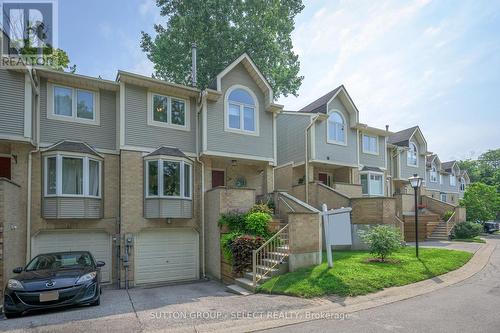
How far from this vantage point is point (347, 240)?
1100 centimetres

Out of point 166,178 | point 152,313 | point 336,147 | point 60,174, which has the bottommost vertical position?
point 152,313

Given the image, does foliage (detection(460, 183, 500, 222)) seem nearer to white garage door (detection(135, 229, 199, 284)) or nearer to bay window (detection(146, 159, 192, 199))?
white garage door (detection(135, 229, 199, 284))

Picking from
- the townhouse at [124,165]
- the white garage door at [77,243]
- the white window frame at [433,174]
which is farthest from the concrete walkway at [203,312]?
the white window frame at [433,174]

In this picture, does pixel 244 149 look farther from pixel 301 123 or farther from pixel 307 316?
pixel 307 316

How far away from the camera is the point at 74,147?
525 inches

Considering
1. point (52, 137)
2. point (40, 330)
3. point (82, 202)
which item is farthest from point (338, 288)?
point (52, 137)

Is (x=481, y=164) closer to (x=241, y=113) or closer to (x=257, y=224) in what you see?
(x=241, y=113)

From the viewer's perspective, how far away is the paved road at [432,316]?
6809 mm

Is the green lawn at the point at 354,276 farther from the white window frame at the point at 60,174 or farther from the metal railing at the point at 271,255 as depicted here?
the white window frame at the point at 60,174

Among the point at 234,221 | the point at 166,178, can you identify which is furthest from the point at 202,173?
the point at 234,221

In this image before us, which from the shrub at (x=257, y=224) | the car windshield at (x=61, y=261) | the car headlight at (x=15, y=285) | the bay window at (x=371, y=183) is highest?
the bay window at (x=371, y=183)

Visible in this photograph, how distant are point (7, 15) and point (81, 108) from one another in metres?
6.29

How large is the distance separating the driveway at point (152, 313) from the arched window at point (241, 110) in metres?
8.47

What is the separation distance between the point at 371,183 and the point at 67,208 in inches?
740
